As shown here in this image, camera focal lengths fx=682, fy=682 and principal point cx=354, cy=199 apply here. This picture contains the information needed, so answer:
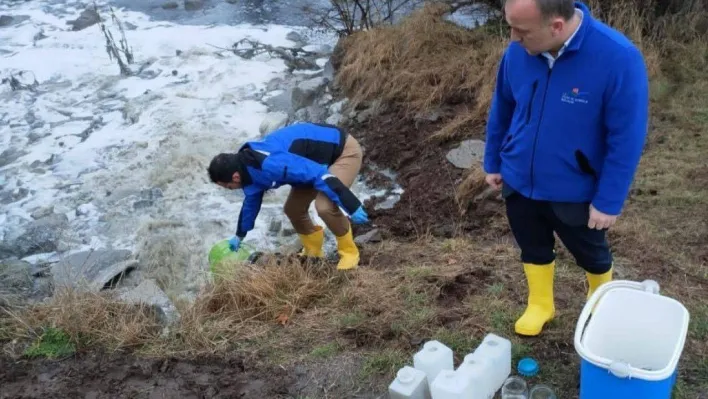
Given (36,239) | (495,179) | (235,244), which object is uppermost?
(495,179)

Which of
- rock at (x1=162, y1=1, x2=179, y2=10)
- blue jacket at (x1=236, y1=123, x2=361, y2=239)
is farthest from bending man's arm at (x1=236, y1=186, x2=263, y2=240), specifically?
rock at (x1=162, y1=1, x2=179, y2=10)

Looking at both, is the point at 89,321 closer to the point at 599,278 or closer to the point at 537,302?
the point at 537,302

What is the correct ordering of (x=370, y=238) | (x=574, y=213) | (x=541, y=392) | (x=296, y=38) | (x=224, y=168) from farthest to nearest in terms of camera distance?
(x=296, y=38)
(x=370, y=238)
(x=224, y=168)
(x=541, y=392)
(x=574, y=213)

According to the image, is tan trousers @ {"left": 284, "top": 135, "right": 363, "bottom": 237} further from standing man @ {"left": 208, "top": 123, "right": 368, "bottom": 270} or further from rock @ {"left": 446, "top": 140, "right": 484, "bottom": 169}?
rock @ {"left": 446, "top": 140, "right": 484, "bottom": 169}

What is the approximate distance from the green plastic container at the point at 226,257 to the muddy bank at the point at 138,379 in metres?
0.89

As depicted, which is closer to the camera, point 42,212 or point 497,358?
point 497,358

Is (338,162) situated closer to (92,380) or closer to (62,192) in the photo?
(92,380)

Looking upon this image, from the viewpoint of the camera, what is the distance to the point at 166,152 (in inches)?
296

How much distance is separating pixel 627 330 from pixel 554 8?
1239 millimetres

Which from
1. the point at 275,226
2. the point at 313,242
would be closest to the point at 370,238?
the point at 313,242

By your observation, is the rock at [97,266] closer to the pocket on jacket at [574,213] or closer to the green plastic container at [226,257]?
the green plastic container at [226,257]

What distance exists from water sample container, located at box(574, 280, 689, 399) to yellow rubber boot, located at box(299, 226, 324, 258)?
2.51 metres

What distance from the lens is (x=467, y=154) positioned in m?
6.21

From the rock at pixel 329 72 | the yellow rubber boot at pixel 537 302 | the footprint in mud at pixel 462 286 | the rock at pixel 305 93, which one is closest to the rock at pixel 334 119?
the rock at pixel 305 93
